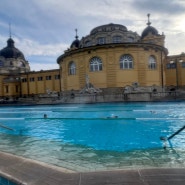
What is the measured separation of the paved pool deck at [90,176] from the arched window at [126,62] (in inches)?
1123

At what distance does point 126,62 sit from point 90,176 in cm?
2912

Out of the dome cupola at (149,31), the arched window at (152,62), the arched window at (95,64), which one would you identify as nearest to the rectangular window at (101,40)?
the arched window at (95,64)

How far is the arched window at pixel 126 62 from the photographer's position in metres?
30.9

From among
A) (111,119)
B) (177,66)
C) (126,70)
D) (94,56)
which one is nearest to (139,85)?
(126,70)

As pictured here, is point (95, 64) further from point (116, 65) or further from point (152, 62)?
point (152, 62)

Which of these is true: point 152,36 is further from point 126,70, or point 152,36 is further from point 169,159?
point 169,159

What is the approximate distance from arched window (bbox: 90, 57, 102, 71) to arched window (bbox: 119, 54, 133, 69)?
3514 millimetres

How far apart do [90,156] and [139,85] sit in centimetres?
2664

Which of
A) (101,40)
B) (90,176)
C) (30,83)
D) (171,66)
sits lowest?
(90,176)

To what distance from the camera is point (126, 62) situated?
3105 cm

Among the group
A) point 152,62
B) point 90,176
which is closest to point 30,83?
point 152,62

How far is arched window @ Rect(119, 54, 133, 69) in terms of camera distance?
30938 millimetres

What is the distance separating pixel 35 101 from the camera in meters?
30.8

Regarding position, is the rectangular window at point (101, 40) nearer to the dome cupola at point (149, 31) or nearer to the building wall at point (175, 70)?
the dome cupola at point (149, 31)
